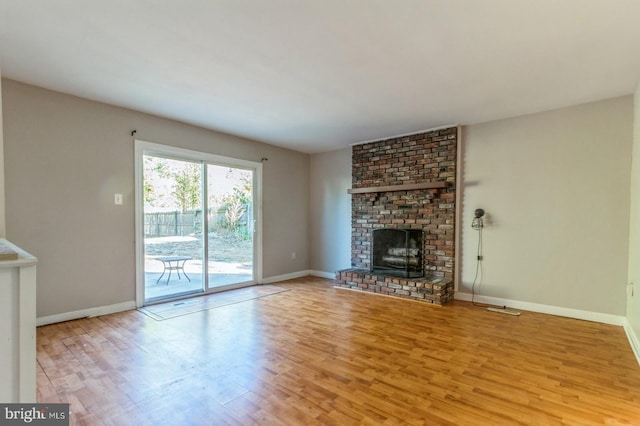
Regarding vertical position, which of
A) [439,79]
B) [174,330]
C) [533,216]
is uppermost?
[439,79]

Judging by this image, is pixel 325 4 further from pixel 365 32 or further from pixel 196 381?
pixel 196 381

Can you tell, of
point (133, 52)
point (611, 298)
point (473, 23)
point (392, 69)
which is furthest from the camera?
point (611, 298)

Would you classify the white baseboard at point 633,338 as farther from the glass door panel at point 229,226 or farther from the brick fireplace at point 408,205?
A: the glass door panel at point 229,226

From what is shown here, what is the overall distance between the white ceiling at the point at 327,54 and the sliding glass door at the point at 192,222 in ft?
2.70

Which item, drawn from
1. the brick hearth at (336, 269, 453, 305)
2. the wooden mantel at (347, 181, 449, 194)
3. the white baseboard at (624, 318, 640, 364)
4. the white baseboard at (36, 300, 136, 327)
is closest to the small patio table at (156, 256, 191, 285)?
the white baseboard at (36, 300, 136, 327)

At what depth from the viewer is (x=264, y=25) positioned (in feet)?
6.89

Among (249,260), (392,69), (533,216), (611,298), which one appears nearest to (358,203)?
(249,260)

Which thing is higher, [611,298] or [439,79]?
[439,79]

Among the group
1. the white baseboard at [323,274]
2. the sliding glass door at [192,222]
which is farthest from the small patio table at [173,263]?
the white baseboard at [323,274]

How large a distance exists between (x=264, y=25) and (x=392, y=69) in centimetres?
117

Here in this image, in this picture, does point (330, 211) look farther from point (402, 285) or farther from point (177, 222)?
point (177, 222)

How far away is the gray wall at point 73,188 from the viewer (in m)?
3.10

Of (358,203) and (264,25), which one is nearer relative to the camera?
(264,25)

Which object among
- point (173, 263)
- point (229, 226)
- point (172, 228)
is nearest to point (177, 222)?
point (172, 228)
